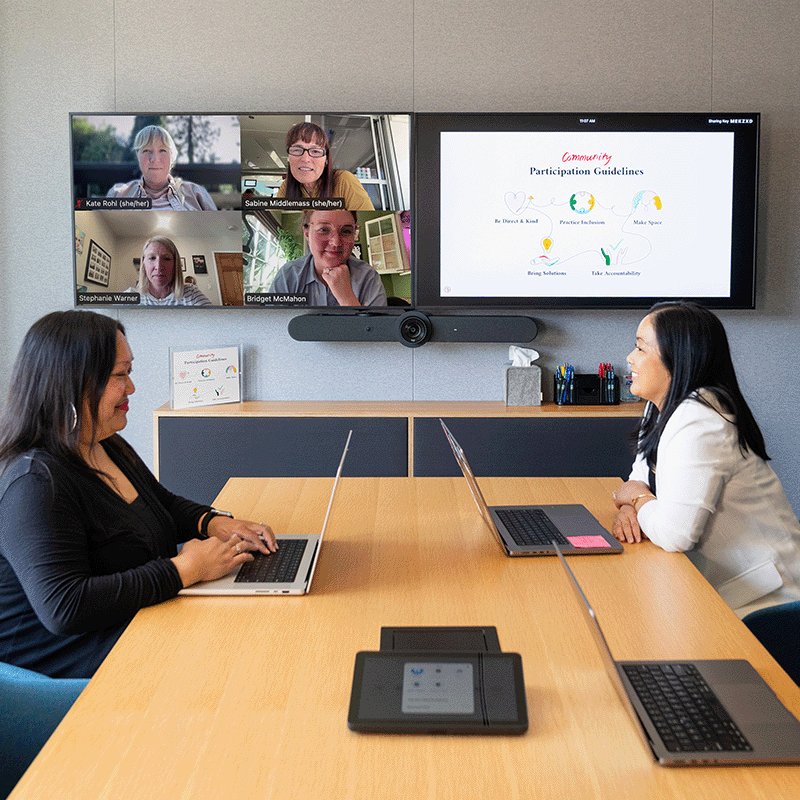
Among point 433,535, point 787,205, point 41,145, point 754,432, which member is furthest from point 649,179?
point 41,145

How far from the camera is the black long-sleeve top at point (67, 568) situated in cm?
156

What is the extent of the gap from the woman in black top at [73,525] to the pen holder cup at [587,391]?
86.9 inches

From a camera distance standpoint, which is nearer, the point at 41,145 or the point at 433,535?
the point at 433,535

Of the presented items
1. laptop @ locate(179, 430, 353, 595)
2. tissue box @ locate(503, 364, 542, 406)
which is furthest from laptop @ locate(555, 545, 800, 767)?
tissue box @ locate(503, 364, 542, 406)

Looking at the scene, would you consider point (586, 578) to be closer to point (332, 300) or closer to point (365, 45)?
point (332, 300)

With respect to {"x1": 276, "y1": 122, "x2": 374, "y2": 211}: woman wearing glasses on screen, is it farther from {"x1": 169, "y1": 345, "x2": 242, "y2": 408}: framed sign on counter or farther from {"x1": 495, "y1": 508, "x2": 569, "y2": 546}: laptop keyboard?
{"x1": 495, "y1": 508, "x2": 569, "y2": 546}: laptop keyboard

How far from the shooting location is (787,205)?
3859mm

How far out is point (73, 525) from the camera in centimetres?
163

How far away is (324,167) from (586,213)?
119 cm

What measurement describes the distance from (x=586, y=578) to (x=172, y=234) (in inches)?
106

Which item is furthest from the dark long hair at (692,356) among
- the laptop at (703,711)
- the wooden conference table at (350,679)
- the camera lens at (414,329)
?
the camera lens at (414,329)

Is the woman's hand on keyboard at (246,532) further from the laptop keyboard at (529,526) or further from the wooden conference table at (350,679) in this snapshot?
the laptop keyboard at (529,526)

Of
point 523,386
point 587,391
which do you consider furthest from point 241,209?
point 587,391

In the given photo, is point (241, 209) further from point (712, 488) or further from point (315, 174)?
point (712, 488)
